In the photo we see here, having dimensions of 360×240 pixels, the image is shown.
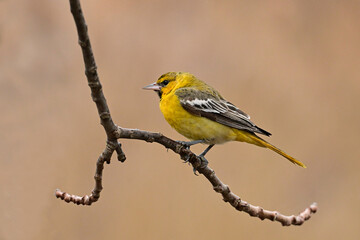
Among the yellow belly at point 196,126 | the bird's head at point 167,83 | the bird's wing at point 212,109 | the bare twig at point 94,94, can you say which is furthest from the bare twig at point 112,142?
the bird's head at point 167,83

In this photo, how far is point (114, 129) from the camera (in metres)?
1.62

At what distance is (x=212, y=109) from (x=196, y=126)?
0.22m

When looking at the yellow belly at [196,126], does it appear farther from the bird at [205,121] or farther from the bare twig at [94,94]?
the bare twig at [94,94]

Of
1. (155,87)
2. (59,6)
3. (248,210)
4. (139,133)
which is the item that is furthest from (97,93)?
(59,6)

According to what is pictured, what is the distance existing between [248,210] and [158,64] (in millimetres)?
2634

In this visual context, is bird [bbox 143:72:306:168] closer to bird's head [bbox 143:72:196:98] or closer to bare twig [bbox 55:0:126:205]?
bird's head [bbox 143:72:196:98]

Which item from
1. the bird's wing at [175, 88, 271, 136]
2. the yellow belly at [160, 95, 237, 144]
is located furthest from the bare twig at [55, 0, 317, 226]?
the bird's wing at [175, 88, 271, 136]

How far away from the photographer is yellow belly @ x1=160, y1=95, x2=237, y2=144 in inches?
114

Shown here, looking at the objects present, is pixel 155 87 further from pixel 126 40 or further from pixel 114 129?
pixel 114 129

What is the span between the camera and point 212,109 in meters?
3.04

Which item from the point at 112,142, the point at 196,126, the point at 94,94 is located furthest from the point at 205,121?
the point at 94,94

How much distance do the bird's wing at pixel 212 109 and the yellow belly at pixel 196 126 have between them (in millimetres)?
32

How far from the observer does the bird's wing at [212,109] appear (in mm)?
2947

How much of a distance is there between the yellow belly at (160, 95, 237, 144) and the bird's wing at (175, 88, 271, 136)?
0.03m
